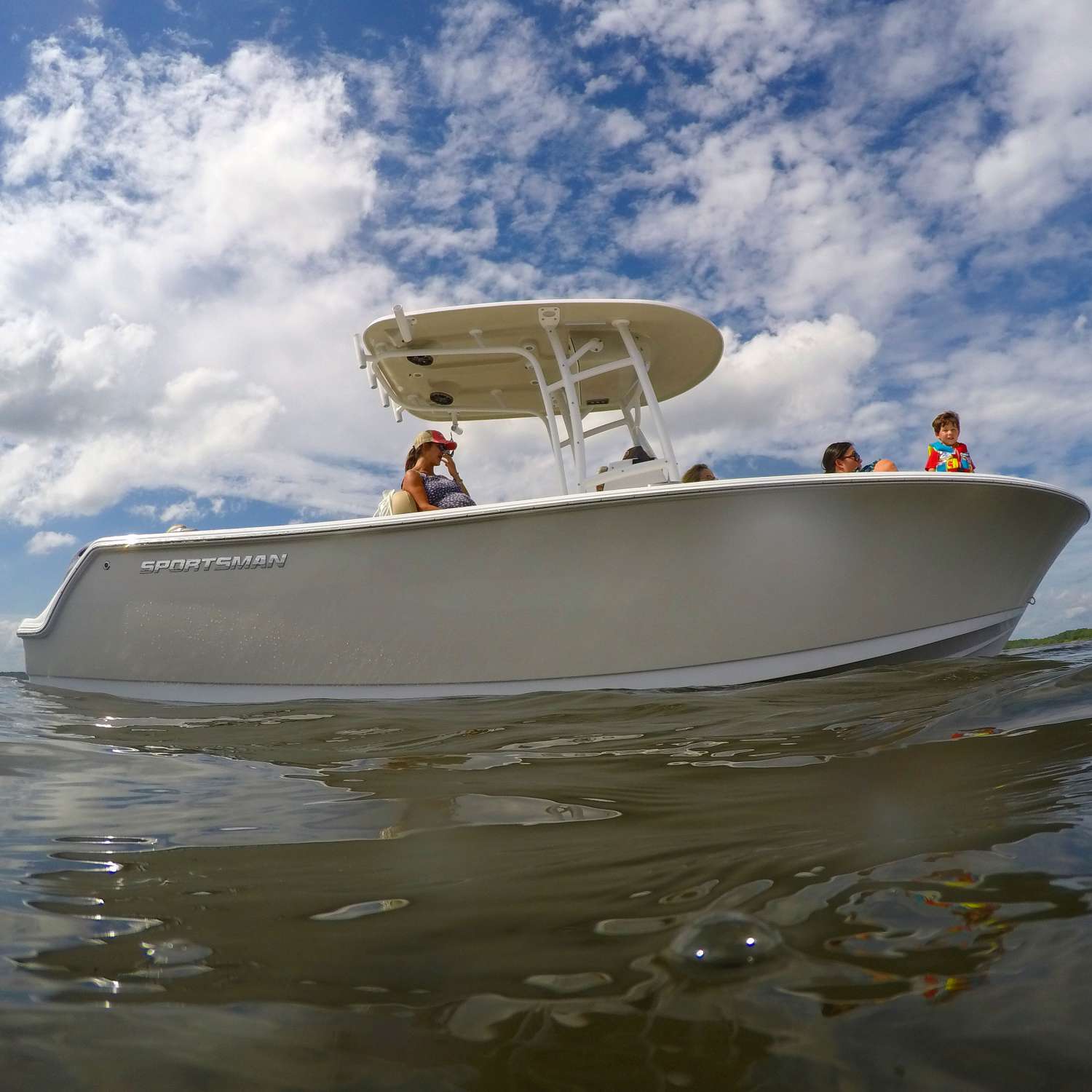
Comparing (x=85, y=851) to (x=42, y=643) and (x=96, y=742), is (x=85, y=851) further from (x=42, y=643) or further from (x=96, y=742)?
(x=42, y=643)

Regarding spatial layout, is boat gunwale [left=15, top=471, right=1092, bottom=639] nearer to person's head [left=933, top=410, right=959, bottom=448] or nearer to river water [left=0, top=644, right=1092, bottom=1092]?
person's head [left=933, top=410, right=959, bottom=448]

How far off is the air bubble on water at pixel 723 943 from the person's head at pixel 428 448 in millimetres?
4165

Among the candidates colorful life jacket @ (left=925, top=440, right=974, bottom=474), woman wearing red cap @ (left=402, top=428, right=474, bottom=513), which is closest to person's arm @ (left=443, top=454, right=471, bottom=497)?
woman wearing red cap @ (left=402, top=428, right=474, bottom=513)

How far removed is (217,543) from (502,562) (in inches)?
70.1

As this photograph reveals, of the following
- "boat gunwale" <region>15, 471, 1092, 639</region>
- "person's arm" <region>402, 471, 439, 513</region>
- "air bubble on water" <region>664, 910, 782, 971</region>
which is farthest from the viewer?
"person's arm" <region>402, 471, 439, 513</region>

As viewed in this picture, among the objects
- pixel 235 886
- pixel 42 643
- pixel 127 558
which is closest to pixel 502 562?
pixel 127 558

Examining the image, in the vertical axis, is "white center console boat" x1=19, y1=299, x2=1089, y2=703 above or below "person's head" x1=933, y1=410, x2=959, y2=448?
below

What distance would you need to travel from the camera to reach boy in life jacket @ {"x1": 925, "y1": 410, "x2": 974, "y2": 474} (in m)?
4.62

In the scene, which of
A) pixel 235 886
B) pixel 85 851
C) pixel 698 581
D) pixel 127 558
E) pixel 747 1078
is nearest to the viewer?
pixel 747 1078

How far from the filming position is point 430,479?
180 inches

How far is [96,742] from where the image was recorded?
8.61ft

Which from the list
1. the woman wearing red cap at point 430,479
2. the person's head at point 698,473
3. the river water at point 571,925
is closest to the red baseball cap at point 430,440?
the woman wearing red cap at point 430,479

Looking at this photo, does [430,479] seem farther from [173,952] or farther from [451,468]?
[173,952]

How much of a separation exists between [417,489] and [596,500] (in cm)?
127
